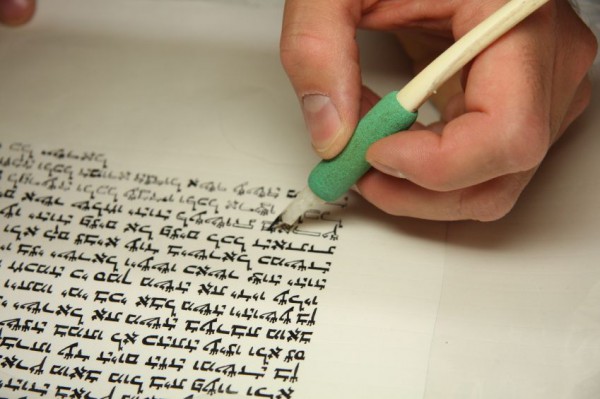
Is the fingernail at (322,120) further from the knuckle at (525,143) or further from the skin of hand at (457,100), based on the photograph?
the knuckle at (525,143)

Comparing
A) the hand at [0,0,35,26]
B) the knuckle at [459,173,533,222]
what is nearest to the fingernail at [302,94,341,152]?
the knuckle at [459,173,533,222]

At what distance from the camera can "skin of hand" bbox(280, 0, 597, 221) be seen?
494 mm

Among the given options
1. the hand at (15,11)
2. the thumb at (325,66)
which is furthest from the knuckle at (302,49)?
the hand at (15,11)

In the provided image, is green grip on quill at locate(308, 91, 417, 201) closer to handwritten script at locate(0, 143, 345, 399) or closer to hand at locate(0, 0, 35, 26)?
handwritten script at locate(0, 143, 345, 399)

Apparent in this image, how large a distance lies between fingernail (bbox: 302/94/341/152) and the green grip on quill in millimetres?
17

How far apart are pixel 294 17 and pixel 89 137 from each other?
0.87 feet

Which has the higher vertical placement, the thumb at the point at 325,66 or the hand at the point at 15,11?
the hand at the point at 15,11

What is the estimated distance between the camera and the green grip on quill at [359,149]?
532 millimetres

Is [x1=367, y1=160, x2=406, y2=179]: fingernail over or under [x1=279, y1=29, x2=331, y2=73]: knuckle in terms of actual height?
under

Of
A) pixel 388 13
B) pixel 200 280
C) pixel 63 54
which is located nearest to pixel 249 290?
pixel 200 280

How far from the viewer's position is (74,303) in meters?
0.57

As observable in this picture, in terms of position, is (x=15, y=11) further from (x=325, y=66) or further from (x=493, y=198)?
(x=493, y=198)

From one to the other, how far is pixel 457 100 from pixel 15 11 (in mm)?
507

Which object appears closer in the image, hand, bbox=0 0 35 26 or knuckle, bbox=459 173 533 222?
knuckle, bbox=459 173 533 222
